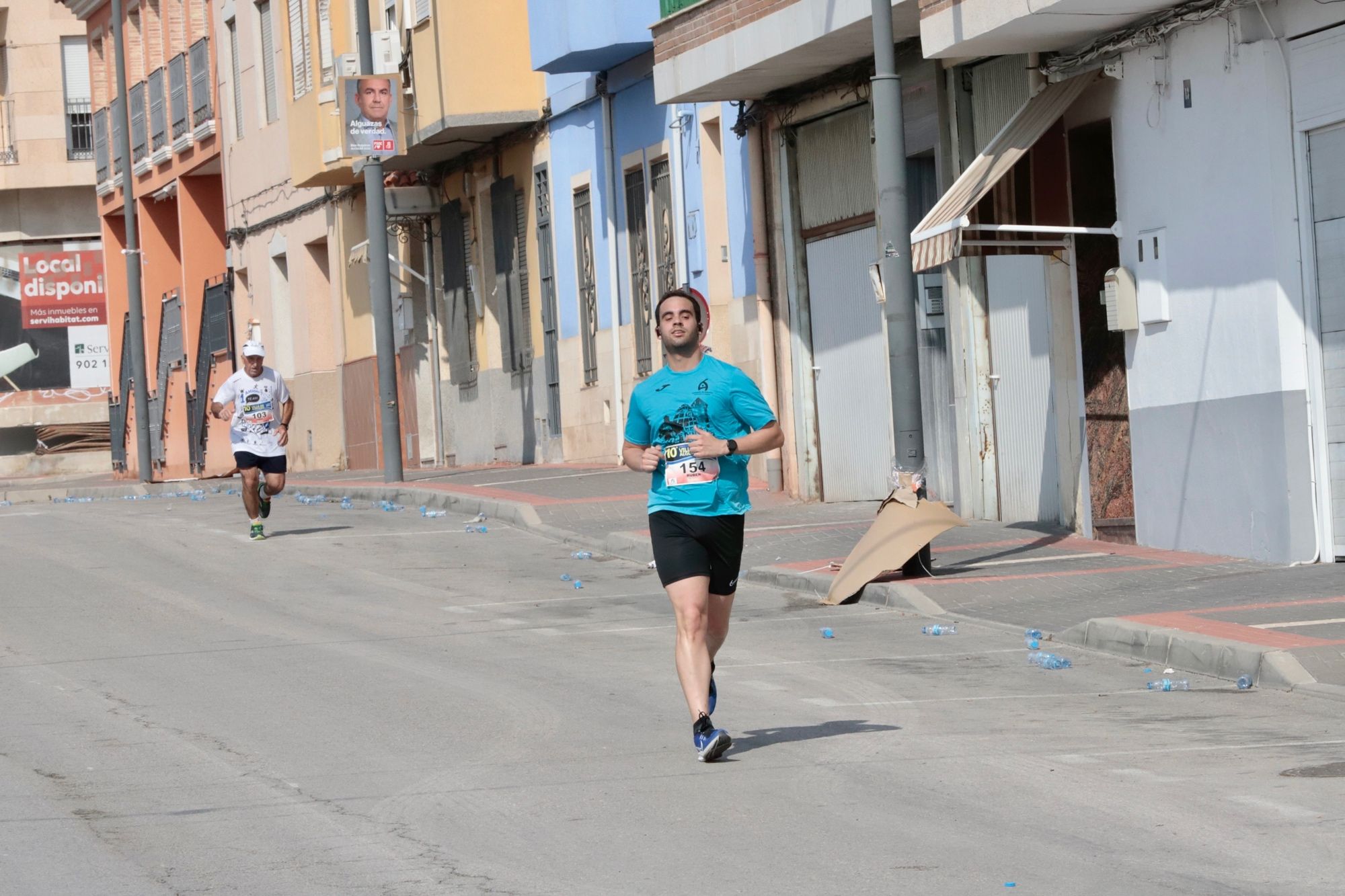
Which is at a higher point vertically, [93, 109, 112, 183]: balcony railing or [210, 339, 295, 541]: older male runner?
[93, 109, 112, 183]: balcony railing

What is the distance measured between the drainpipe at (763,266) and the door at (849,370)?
54 centimetres

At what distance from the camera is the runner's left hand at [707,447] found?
26.9 ft

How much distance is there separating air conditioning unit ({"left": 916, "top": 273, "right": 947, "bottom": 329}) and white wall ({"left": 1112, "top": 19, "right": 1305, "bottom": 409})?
10.1ft

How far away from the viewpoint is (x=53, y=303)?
4872cm

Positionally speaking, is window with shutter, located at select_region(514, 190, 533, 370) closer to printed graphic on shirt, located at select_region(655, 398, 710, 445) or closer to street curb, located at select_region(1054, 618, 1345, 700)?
street curb, located at select_region(1054, 618, 1345, 700)

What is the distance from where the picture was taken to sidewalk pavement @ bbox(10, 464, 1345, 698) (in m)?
10.4

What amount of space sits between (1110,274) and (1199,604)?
12.5ft

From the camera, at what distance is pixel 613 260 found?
25312 mm

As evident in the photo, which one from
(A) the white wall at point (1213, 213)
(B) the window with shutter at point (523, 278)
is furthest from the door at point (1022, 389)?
(B) the window with shutter at point (523, 278)

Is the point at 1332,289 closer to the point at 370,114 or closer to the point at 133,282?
the point at 370,114

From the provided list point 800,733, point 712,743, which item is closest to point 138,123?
point 800,733

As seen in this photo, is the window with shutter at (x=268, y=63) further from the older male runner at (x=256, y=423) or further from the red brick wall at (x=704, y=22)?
the older male runner at (x=256, y=423)

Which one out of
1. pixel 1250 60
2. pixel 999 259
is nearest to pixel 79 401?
pixel 999 259

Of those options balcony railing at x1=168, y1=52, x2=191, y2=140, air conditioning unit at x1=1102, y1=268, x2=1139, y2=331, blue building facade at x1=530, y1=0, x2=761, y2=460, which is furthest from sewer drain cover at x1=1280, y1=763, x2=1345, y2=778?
→ balcony railing at x1=168, y1=52, x2=191, y2=140
